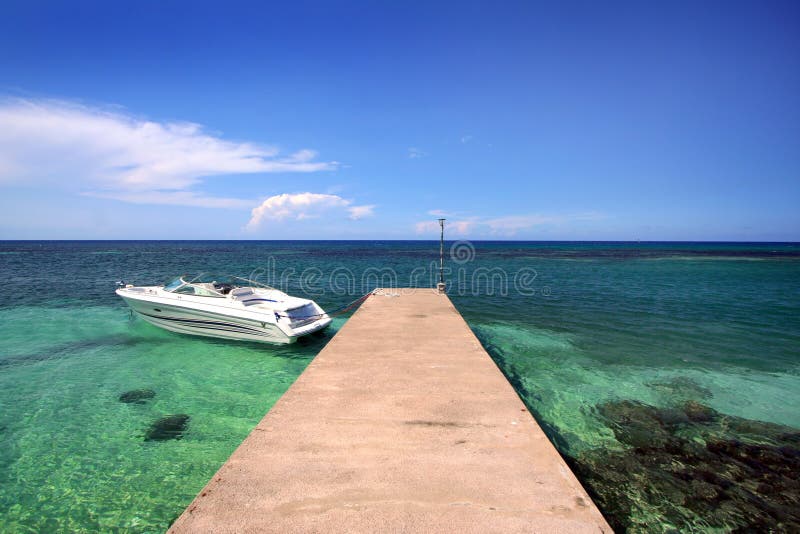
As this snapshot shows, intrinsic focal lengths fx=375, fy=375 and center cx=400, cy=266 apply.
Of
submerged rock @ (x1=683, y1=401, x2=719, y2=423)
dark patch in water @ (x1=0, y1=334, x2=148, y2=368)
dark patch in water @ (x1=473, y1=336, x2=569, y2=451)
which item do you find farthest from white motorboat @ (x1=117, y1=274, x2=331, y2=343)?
submerged rock @ (x1=683, y1=401, x2=719, y2=423)

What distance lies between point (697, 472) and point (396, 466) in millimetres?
5207

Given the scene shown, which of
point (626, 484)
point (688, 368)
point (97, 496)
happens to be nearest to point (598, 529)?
point (626, 484)

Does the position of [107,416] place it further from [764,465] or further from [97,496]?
[764,465]

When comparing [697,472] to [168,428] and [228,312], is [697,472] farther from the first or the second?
[228,312]

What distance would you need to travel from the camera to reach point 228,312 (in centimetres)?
1195

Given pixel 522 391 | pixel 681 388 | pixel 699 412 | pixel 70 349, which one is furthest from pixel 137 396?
pixel 681 388

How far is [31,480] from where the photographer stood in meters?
5.79

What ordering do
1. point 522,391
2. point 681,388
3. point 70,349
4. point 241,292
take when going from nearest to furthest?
point 522,391 < point 681,388 < point 70,349 < point 241,292

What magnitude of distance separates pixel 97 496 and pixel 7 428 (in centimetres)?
367

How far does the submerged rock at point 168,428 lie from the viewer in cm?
693

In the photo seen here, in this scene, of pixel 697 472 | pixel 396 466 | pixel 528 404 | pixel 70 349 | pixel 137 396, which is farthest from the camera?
pixel 70 349

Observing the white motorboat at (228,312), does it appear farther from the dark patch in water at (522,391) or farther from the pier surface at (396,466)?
the dark patch in water at (522,391)

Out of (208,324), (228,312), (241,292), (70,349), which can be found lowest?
(70,349)

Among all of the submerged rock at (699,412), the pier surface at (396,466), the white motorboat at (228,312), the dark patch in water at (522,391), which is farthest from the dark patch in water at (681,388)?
the white motorboat at (228,312)
